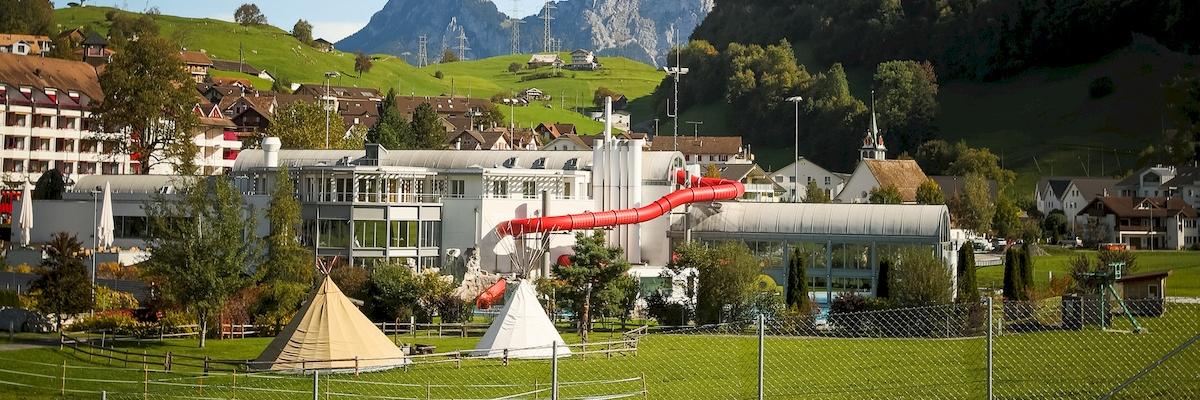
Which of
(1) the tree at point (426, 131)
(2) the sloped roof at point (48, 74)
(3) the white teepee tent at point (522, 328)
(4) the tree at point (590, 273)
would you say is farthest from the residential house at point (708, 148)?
(3) the white teepee tent at point (522, 328)

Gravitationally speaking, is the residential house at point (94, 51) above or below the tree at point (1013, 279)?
above

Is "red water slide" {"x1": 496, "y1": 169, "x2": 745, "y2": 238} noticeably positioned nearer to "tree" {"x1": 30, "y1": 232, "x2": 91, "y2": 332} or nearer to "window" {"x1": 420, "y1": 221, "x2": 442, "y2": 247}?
"window" {"x1": 420, "y1": 221, "x2": 442, "y2": 247}

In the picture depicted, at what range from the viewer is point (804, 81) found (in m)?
172

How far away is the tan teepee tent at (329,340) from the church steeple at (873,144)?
9913cm

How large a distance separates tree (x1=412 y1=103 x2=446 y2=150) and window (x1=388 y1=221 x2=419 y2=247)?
60239 mm

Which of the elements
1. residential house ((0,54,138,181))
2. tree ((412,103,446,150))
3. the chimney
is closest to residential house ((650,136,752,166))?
tree ((412,103,446,150))

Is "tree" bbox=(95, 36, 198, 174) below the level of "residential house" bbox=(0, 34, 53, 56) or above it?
below

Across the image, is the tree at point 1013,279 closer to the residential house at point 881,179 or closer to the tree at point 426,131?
the residential house at point 881,179

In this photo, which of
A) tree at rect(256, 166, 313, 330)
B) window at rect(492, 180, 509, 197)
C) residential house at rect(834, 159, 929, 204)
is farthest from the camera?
residential house at rect(834, 159, 929, 204)

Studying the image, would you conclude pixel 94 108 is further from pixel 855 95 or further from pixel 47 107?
pixel 855 95

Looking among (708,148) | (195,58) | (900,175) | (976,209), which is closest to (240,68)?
(195,58)

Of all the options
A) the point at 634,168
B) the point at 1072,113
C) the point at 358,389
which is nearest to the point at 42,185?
the point at 634,168

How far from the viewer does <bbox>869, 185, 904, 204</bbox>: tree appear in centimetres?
11062

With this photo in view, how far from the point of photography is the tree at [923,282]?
1919 inches
